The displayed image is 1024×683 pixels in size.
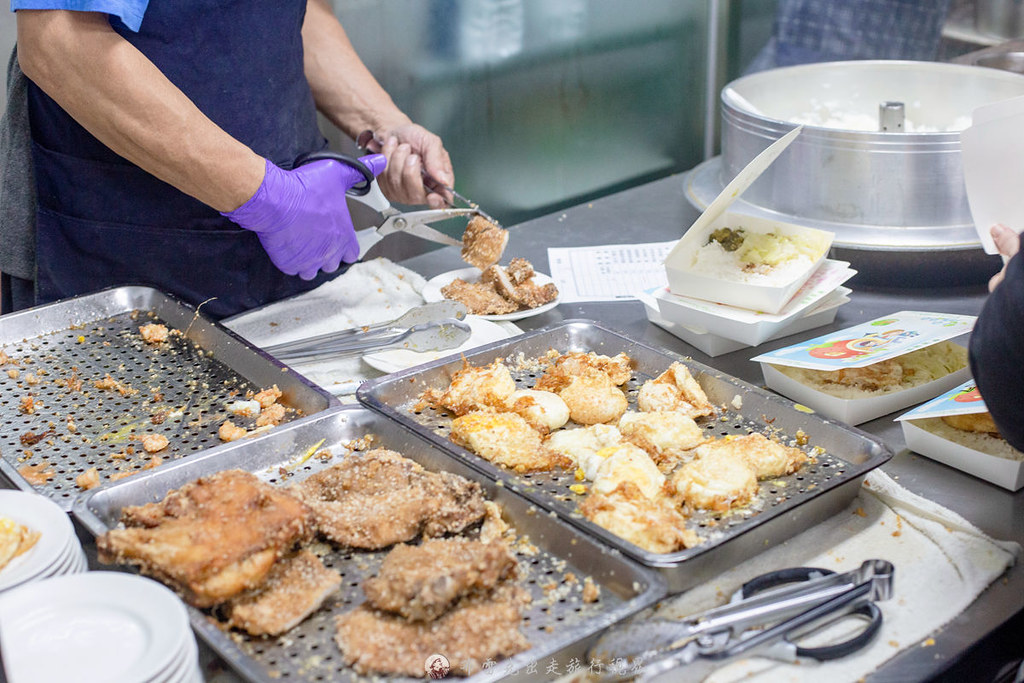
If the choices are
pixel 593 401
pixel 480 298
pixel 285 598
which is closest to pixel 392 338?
pixel 480 298

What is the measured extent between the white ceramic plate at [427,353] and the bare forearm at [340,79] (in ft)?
2.46

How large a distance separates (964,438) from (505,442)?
0.70 metres

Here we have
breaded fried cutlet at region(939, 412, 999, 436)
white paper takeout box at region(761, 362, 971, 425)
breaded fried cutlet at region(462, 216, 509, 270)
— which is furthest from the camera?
breaded fried cutlet at region(462, 216, 509, 270)

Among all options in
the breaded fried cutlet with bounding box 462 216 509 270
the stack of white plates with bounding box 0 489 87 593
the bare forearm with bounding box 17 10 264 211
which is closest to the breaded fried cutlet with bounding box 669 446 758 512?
the stack of white plates with bounding box 0 489 87 593

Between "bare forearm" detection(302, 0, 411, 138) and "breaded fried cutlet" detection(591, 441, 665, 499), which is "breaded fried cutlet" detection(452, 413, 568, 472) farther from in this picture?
"bare forearm" detection(302, 0, 411, 138)

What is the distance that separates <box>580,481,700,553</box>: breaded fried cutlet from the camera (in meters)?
1.22

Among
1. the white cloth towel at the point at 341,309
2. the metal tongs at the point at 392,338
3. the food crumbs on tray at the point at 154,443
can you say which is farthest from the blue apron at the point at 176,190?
the food crumbs on tray at the point at 154,443

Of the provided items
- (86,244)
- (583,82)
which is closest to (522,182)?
(583,82)

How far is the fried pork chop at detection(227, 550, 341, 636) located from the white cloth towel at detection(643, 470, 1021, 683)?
15.9 inches

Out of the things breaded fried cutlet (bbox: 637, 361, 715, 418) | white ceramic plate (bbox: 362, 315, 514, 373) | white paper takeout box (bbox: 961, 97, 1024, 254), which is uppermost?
white paper takeout box (bbox: 961, 97, 1024, 254)

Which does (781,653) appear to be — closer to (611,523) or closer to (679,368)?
(611,523)

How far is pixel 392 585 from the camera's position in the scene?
1.11m

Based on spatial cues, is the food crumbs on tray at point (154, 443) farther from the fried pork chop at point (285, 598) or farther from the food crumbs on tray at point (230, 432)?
the fried pork chop at point (285, 598)

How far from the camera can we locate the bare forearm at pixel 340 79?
2.44 metres
